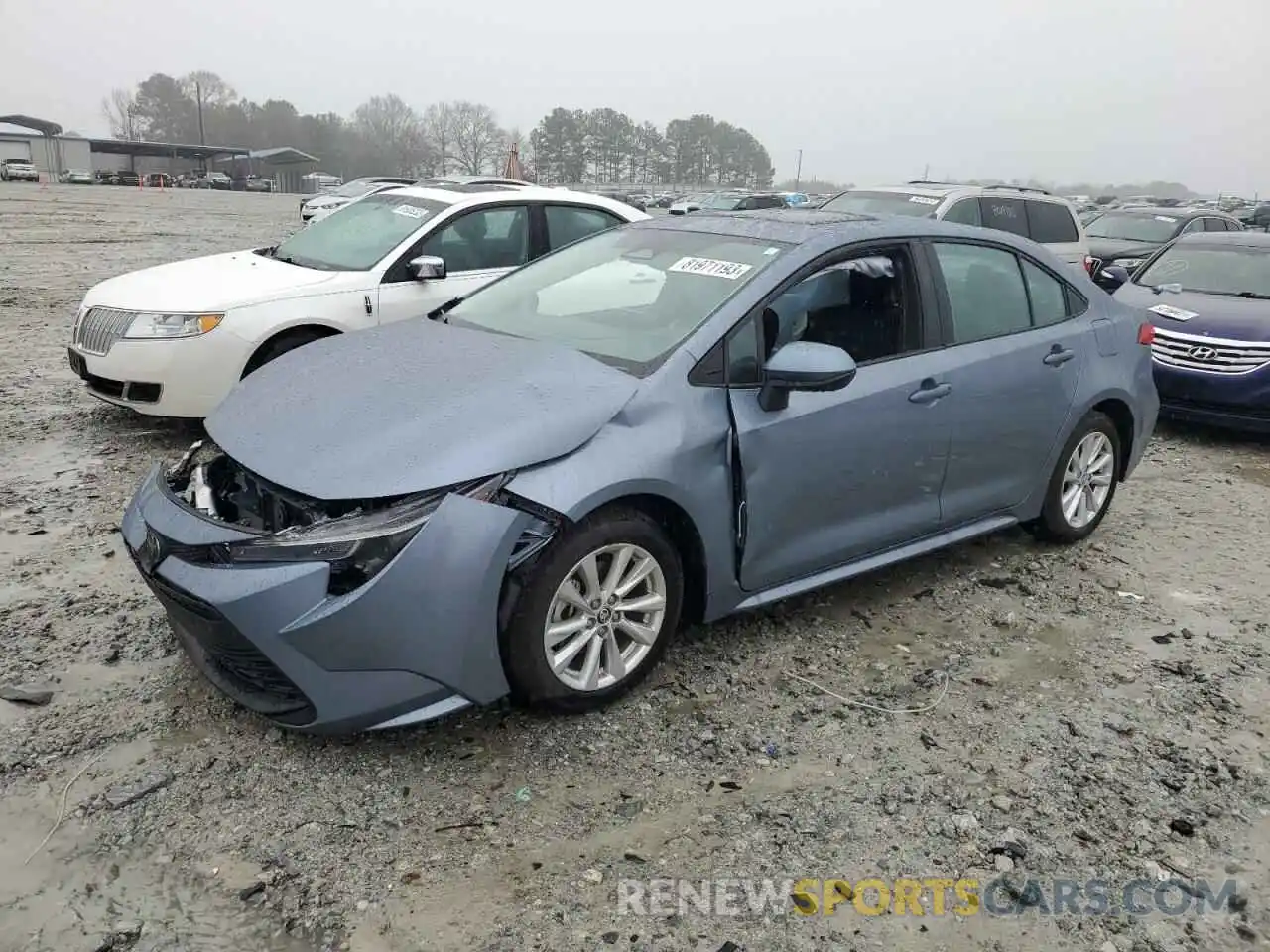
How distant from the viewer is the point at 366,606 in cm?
272

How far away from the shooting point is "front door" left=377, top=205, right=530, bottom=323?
6418 mm

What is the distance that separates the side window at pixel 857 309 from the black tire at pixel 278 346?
132 inches

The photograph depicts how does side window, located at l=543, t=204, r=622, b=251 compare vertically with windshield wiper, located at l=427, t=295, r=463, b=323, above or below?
above

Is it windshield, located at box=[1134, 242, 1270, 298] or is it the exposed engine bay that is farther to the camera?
windshield, located at box=[1134, 242, 1270, 298]

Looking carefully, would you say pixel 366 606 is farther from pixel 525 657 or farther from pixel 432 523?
pixel 525 657

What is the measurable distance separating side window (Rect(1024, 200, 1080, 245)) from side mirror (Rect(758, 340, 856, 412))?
28.1 ft

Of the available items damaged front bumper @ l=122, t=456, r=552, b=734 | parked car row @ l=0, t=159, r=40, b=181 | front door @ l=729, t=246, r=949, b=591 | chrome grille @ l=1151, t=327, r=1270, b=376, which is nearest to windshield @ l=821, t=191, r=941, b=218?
chrome grille @ l=1151, t=327, r=1270, b=376

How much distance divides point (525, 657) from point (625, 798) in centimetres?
51

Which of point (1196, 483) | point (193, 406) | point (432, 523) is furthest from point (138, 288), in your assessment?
point (1196, 483)

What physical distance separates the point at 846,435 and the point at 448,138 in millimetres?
122379

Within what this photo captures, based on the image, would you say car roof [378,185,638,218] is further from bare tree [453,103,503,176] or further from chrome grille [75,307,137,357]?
bare tree [453,103,503,176]

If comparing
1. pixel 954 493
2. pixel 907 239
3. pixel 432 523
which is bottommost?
pixel 954 493

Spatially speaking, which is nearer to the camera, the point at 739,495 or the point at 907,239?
the point at 739,495

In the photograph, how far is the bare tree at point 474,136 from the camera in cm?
11156
